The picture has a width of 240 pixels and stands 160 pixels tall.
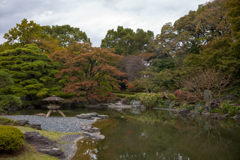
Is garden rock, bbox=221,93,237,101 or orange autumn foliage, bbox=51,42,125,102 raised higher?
orange autumn foliage, bbox=51,42,125,102

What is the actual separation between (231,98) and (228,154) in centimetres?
952

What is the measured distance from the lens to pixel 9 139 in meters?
3.11

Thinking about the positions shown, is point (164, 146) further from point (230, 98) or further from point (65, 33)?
point (65, 33)

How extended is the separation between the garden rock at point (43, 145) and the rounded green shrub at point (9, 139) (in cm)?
71

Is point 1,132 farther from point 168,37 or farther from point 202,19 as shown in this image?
point 168,37

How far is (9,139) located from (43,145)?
1137mm

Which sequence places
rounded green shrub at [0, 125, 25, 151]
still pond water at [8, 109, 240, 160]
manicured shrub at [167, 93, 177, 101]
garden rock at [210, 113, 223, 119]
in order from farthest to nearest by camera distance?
manicured shrub at [167, 93, 177, 101], garden rock at [210, 113, 223, 119], still pond water at [8, 109, 240, 160], rounded green shrub at [0, 125, 25, 151]

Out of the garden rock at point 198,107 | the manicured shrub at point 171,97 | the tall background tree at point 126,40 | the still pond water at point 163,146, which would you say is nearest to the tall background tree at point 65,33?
the tall background tree at point 126,40

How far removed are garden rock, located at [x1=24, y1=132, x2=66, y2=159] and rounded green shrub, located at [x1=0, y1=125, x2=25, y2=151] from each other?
0.71 m

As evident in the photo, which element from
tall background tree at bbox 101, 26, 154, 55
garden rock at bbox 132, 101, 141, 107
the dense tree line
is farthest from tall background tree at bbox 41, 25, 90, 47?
garden rock at bbox 132, 101, 141, 107

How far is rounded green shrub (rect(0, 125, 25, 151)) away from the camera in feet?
10.0

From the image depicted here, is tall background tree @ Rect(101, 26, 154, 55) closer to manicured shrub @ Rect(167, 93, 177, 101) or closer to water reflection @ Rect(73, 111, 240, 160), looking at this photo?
manicured shrub @ Rect(167, 93, 177, 101)

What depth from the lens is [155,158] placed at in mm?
4328

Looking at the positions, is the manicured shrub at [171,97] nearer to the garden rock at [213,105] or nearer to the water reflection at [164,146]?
the garden rock at [213,105]
